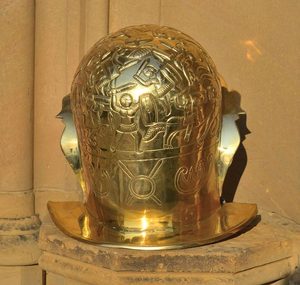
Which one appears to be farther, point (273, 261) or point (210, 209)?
point (210, 209)

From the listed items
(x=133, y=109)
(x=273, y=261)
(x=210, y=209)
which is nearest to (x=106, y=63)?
(x=133, y=109)

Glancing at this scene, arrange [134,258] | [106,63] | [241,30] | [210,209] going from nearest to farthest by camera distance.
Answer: [134,258]
[106,63]
[210,209]
[241,30]

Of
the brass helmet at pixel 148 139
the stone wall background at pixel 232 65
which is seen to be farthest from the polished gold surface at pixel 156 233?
the stone wall background at pixel 232 65

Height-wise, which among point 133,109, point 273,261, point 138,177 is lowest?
point 273,261

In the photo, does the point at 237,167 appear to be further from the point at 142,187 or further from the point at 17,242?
the point at 17,242

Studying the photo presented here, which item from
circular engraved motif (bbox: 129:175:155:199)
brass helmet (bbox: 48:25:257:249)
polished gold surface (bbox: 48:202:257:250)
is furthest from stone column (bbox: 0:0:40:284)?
circular engraved motif (bbox: 129:175:155:199)

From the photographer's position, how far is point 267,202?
85.0 inches

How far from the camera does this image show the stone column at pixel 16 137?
214cm

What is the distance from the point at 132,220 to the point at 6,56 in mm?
704

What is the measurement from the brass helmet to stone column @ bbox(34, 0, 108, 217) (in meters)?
0.38

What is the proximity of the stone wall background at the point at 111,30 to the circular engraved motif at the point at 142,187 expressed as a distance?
0.53 metres

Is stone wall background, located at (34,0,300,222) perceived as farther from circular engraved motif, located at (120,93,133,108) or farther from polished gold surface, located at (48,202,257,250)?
circular engraved motif, located at (120,93,133,108)

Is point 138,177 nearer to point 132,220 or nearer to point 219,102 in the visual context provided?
point 132,220

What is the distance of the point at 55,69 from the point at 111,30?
21cm
